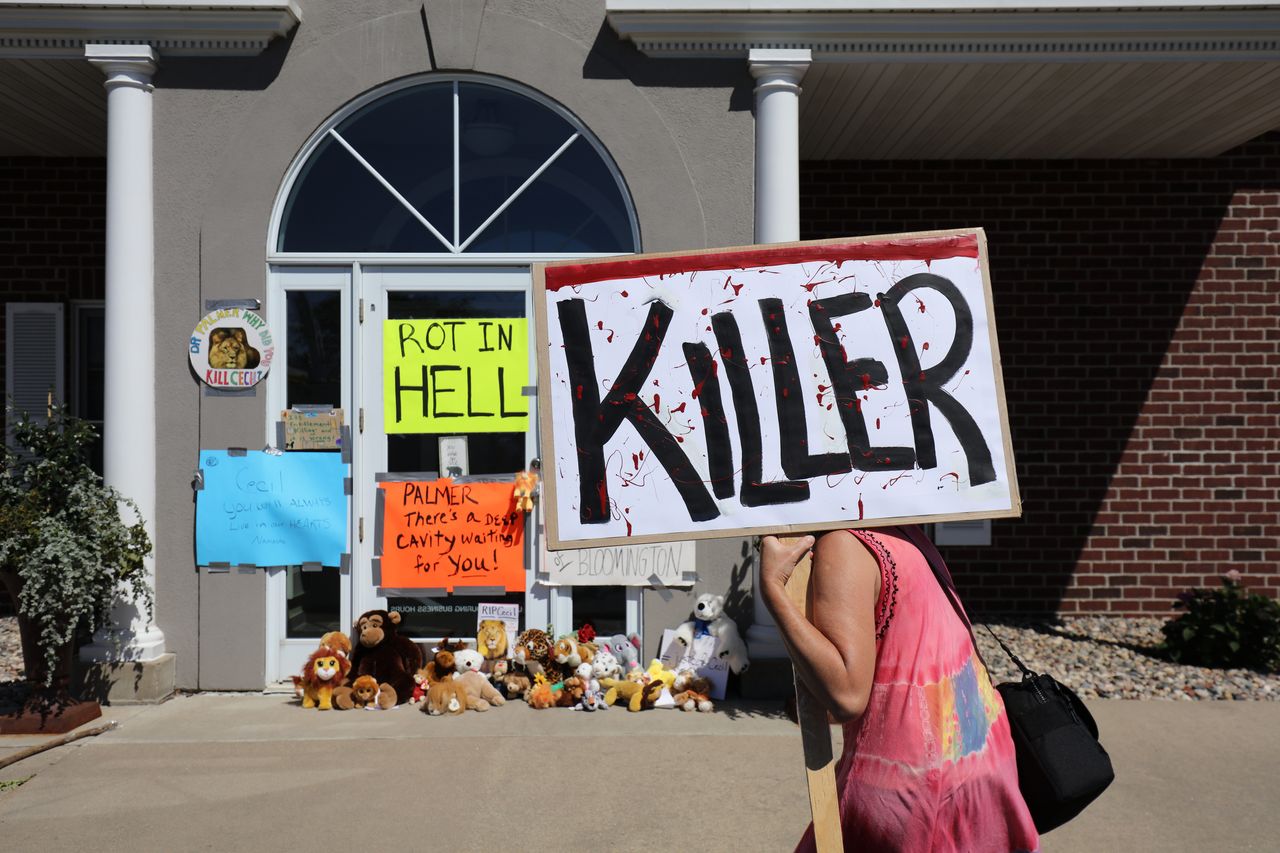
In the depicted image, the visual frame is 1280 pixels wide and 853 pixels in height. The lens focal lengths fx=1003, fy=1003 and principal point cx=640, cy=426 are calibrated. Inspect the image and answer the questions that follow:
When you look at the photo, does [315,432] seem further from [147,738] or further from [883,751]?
[883,751]

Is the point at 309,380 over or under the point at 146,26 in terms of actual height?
under

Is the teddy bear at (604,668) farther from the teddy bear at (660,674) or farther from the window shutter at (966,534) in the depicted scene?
the window shutter at (966,534)

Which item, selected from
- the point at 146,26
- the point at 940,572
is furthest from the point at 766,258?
the point at 146,26

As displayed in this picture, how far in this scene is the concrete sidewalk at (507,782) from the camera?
4.05 meters

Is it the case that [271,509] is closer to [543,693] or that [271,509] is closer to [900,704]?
[543,693]

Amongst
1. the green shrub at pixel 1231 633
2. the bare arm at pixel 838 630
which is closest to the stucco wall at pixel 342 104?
the green shrub at pixel 1231 633

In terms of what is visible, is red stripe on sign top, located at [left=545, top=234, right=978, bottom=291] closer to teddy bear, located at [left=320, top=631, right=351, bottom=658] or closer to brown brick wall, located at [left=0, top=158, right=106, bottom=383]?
teddy bear, located at [left=320, top=631, right=351, bottom=658]

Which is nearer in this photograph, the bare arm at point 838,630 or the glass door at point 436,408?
the bare arm at point 838,630

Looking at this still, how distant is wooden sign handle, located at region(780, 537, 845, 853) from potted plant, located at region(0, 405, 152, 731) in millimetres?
4482

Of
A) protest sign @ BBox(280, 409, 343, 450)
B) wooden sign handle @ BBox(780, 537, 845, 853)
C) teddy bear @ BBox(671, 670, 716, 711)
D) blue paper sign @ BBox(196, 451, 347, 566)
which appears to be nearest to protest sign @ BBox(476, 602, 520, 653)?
blue paper sign @ BBox(196, 451, 347, 566)

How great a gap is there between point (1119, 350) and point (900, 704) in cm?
720

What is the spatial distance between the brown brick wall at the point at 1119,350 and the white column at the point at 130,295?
16.1 feet

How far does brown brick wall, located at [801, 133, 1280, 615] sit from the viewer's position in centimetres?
813

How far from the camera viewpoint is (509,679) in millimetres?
5965
